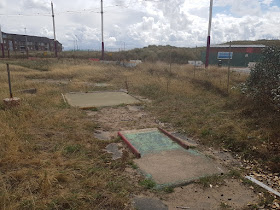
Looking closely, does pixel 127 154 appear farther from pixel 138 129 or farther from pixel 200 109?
pixel 200 109

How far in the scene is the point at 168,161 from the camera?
434 cm

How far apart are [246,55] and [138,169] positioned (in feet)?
78.7

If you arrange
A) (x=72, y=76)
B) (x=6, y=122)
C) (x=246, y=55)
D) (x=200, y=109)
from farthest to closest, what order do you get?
(x=246, y=55) → (x=72, y=76) → (x=200, y=109) → (x=6, y=122)

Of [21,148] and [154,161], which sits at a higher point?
[21,148]

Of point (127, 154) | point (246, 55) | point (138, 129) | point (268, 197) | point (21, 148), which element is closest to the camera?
point (268, 197)

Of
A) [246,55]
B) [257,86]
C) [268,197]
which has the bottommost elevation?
[268,197]

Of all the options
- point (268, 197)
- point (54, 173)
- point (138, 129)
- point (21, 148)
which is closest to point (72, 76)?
point (138, 129)

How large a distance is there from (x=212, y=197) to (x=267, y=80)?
479cm

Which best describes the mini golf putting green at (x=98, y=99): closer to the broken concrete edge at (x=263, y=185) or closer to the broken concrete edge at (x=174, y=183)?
the broken concrete edge at (x=174, y=183)

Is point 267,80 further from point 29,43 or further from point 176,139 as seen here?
point 29,43

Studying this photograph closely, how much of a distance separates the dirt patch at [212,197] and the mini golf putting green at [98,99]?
18.4 ft

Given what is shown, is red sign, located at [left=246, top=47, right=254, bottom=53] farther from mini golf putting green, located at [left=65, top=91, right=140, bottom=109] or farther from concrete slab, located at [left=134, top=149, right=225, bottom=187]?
concrete slab, located at [left=134, top=149, right=225, bottom=187]

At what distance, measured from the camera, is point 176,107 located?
8.30m

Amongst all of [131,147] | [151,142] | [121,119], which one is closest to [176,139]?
[151,142]
